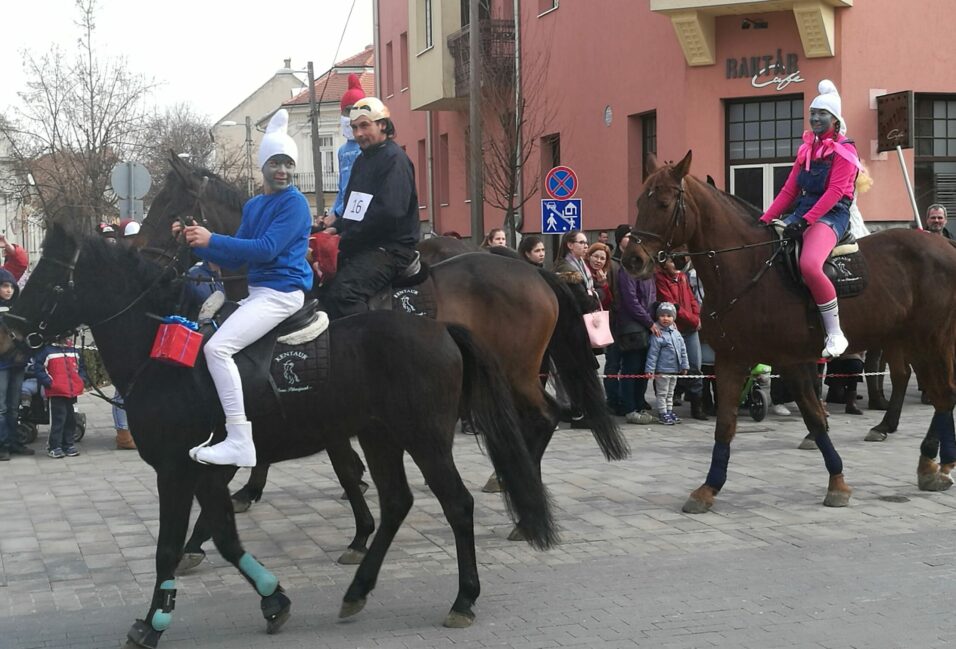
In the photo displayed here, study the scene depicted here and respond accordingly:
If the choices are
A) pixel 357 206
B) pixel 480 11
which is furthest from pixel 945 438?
pixel 480 11

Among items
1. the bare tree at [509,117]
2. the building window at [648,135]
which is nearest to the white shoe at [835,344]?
the building window at [648,135]

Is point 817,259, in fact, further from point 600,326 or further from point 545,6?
point 545,6

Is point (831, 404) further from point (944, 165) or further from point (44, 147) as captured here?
point (44, 147)

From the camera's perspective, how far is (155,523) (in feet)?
29.5

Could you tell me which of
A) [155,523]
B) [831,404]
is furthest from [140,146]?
[155,523]

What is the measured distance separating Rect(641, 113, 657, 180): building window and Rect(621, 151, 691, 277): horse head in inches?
617

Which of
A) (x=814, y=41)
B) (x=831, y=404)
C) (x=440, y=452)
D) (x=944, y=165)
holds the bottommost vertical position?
(x=831, y=404)

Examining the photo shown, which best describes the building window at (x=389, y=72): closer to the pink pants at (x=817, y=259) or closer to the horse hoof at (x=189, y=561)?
the pink pants at (x=817, y=259)

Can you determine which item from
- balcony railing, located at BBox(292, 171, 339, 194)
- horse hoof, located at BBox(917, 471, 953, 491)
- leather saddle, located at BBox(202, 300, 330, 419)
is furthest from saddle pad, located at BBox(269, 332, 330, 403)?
balcony railing, located at BBox(292, 171, 339, 194)

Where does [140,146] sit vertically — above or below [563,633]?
above

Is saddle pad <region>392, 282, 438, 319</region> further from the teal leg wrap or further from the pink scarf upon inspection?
the pink scarf

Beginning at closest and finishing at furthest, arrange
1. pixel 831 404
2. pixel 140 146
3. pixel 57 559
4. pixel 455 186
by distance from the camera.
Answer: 1. pixel 57 559
2. pixel 831 404
3. pixel 455 186
4. pixel 140 146

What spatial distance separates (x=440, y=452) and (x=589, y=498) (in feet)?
11.4

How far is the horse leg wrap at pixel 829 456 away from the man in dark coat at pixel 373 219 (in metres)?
3.43
